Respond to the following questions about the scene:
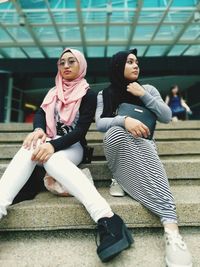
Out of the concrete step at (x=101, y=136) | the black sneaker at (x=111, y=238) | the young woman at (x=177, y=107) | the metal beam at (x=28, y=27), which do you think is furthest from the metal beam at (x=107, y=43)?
the black sneaker at (x=111, y=238)

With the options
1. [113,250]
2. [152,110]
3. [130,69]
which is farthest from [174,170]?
[113,250]

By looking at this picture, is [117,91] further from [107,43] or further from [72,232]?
[107,43]

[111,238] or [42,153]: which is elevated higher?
[42,153]

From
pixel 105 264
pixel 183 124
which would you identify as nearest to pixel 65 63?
pixel 105 264

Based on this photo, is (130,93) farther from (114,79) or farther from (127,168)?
(127,168)

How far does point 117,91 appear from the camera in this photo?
236 centimetres

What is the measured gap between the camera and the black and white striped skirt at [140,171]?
1.80 meters

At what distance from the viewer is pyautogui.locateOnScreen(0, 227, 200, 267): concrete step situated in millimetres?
1675

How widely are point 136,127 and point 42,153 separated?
632 mm

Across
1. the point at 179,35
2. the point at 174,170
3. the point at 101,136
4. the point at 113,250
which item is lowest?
the point at 113,250

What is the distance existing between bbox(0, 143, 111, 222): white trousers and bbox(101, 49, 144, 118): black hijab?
545 mm

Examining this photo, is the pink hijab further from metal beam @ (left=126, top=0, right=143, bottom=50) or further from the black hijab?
metal beam @ (left=126, top=0, right=143, bottom=50)

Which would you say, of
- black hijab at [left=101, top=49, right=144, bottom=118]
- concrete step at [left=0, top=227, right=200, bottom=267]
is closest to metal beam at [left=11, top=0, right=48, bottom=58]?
black hijab at [left=101, top=49, right=144, bottom=118]

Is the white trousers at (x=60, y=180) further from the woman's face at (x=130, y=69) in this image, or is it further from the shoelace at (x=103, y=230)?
the woman's face at (x=130, y=69)
